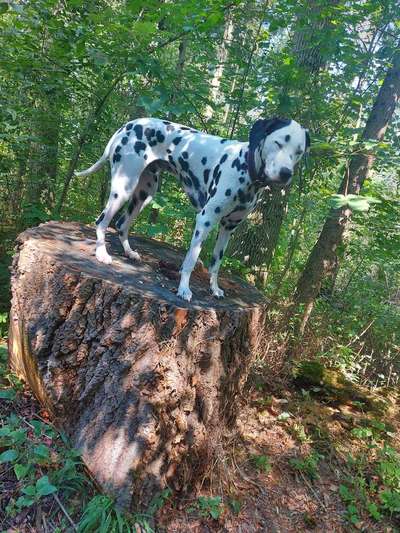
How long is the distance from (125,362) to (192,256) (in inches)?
38.3

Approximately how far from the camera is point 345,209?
5.08m

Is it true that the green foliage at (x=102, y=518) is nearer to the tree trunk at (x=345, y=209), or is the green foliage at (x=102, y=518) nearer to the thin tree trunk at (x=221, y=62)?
the tree trunk at (x=345, y=209)

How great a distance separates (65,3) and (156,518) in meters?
4.92

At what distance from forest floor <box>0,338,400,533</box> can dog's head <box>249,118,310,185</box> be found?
7.16 feet

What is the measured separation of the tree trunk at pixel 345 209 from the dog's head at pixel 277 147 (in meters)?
2.32

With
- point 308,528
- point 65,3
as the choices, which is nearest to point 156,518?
point 308,528

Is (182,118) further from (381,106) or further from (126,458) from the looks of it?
(126,458)

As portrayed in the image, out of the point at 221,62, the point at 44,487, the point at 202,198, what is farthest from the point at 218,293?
the point at 221,62

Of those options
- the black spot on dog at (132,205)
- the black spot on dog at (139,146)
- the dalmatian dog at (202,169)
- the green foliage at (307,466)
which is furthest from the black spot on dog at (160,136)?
the green foliage at (307,466)

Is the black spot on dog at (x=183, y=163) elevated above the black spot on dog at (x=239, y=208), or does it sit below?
above

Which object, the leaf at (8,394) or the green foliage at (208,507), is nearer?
the green foliage at (208,507)

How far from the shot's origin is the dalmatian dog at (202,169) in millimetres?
2748

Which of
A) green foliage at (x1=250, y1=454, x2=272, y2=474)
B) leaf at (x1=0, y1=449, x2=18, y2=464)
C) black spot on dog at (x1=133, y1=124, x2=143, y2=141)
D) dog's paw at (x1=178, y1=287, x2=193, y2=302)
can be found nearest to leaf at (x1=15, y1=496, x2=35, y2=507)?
leaf at (x1=0, y1=449, x2=18, y2=464)

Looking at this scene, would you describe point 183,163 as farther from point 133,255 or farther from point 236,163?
point 133,255
